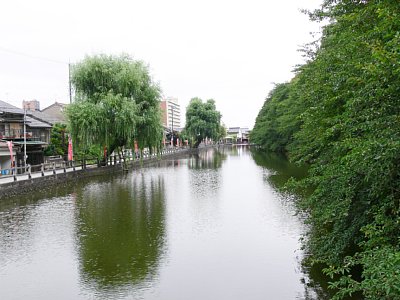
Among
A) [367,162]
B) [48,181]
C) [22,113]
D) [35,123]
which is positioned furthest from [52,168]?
[367,162]

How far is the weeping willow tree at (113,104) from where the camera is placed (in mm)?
30469

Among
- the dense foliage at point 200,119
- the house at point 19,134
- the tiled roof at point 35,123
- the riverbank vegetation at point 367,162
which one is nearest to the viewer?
the riverbank vegetation at point 367,162

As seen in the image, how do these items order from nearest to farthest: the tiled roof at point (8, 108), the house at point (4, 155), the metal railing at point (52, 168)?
1. the metal railing at point (52, 168)
2. the house at point (4, 155)
3. the tiled roof at point (8, 108)

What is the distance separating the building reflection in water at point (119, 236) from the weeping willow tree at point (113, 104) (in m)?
8.43

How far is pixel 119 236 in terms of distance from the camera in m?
13.4

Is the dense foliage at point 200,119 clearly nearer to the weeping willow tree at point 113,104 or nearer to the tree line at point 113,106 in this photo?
the tree line at point 113,106

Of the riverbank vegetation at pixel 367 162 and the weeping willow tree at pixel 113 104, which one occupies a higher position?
the weeping willow tree at pixel 113 104

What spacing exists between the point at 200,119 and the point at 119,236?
206 ft

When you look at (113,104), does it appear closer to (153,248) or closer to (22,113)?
(22,113)

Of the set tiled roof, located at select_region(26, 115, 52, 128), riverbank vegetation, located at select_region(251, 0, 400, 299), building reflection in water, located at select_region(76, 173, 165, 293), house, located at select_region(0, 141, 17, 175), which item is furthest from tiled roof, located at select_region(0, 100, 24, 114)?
riverbank vegetation, located at select_region(251, 0, 400, 299)

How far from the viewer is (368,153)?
5.84 meters

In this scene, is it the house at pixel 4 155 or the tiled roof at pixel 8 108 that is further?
the tiled roof at pixel 8 108

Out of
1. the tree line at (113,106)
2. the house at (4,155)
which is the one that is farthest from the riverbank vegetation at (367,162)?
the house at (4,155)

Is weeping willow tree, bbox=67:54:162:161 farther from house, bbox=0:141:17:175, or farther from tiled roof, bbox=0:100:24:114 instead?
tiled roof, bbox=0:100:24:114
